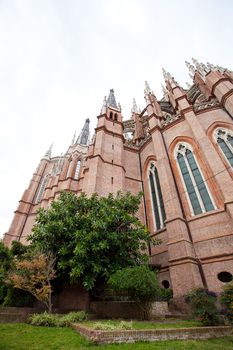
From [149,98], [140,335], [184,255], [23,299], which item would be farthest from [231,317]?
[149,98]

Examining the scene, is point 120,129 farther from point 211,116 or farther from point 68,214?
point 68,214

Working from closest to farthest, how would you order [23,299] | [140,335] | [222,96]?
[140,335] → [23,299] → [222,96]

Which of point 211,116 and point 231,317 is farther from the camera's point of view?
point 211,116

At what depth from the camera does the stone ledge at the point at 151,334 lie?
196 inches

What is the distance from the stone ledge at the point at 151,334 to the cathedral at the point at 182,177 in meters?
4.35

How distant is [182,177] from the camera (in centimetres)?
1662

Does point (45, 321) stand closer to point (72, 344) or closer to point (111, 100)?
point (72, 344)

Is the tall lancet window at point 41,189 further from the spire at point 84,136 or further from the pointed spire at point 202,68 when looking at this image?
the pointed spire at point 202,68

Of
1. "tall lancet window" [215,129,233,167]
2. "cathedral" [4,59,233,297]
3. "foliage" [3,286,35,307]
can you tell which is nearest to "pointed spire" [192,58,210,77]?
"cathedral" [4,59,233,297]

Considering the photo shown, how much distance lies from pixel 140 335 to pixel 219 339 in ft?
9.23

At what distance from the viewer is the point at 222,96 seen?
17375mm

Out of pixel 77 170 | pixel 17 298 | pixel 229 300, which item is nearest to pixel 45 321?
pixel 17 298

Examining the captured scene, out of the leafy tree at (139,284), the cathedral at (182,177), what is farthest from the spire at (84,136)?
the leafy tree at (139,284)

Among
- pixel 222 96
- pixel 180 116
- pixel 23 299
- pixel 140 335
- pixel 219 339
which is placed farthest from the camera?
pixel 180 116
